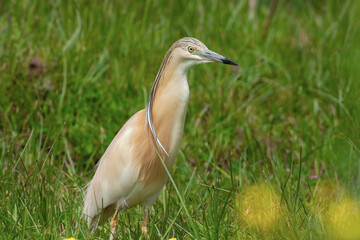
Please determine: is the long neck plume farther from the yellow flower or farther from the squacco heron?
the yellow flower

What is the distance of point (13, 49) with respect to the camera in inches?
166

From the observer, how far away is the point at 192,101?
4.27m

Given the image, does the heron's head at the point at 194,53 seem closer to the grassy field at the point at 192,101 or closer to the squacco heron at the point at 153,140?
the squacco heron at the point at 153,140

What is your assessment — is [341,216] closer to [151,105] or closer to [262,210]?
[262,210]

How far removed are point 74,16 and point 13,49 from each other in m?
0.70

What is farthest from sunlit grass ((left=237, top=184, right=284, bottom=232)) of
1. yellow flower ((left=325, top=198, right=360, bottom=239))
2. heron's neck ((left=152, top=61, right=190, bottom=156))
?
heron's neck ((left=152, top=61, right=190, bottom=156))

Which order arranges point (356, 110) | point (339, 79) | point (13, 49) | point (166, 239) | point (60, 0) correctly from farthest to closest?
point (60, 0) → point (339, 79) → point (13, 49) → point (356, 110) → point (166, 239)

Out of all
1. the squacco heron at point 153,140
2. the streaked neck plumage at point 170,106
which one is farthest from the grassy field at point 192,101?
the streaked neck plumage at point 170,106

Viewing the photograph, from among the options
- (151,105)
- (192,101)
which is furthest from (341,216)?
(192,101)

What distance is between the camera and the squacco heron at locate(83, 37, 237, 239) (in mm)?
2689

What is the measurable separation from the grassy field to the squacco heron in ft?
0.62

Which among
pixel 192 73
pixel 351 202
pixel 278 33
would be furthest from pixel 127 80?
pixel 351 202

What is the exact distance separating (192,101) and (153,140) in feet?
5.07

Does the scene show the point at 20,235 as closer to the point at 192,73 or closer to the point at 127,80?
the point at 127,80
